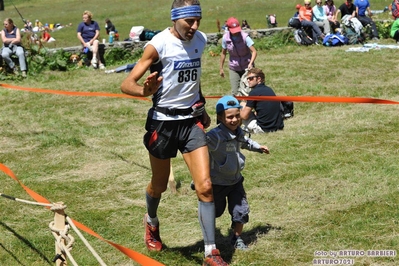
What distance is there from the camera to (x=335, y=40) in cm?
1875

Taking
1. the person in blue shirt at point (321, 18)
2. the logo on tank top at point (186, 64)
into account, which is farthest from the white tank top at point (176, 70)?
the person in blue shirt at point (321, 18)

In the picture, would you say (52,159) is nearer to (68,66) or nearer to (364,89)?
(364,89)

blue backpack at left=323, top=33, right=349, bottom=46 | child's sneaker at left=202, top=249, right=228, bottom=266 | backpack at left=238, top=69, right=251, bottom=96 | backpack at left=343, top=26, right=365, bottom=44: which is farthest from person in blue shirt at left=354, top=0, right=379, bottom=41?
child's sneaker at left=202, top=249, right=228, bottom=266

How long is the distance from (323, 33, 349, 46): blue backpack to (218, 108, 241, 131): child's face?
13562 millimetres

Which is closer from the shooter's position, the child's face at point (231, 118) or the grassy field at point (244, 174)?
the child's face at point (231, 118)

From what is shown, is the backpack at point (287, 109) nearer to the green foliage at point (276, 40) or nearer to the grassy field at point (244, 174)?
the grassy field at point (244, 174)

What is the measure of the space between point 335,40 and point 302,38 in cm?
96

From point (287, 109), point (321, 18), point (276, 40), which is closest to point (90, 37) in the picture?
point (276, 40)

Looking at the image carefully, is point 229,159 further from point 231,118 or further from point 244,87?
point 244,87

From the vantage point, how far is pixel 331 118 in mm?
11133

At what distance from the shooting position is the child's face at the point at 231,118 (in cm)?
581

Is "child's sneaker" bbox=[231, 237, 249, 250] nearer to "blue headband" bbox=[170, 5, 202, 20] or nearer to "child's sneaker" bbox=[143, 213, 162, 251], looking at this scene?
"child's sneaker" bbox=[143, 213, 162, 251]

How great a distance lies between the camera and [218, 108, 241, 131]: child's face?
5.81 metres

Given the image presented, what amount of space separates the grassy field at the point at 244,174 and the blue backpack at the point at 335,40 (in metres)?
3.27
